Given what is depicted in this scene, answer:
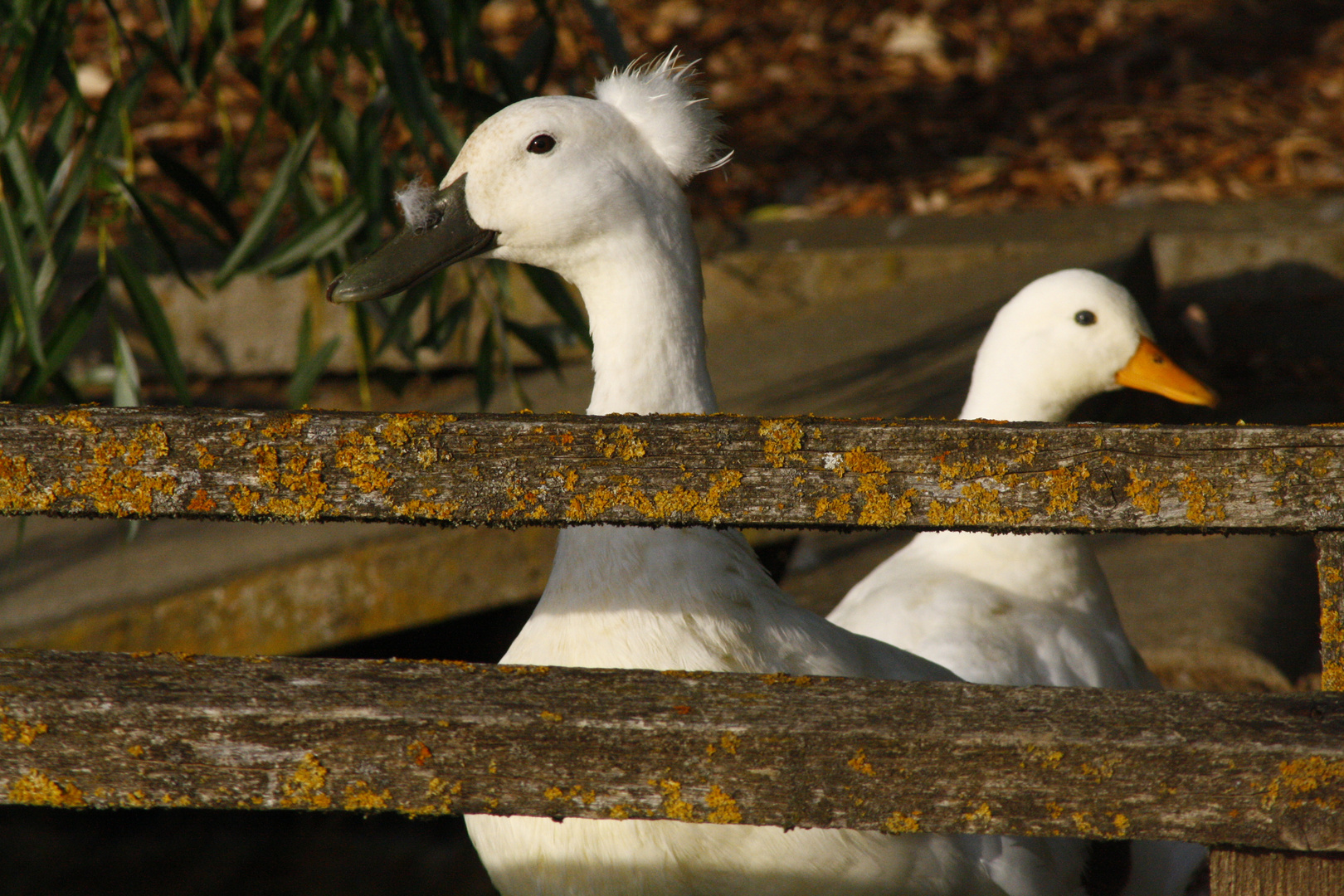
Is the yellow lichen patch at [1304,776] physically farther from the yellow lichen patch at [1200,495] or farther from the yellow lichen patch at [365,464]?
the yellow lichen patch at [365,464]

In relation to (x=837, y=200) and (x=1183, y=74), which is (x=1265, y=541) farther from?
(x=1183, y=74)

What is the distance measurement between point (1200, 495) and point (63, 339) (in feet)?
6.88

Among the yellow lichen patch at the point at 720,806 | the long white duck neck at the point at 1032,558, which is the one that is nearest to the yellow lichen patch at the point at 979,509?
the yellow lichen patch at the point at 720,806

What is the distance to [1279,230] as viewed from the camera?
516cm

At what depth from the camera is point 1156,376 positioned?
10.4ft

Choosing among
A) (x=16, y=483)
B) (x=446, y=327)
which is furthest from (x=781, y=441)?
(x=446, y=327)

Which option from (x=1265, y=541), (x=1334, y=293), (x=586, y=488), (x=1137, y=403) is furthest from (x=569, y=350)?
(x=586, y=488)

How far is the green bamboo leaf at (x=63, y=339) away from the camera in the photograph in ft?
7.76

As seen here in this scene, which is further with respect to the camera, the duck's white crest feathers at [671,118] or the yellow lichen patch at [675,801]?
the duck's white crest feathers at [671,118]

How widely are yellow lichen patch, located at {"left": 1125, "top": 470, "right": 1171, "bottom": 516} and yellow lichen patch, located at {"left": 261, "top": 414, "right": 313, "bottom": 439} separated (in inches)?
32.1

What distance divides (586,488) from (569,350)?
420 cm

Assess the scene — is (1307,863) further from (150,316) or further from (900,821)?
(150,316)

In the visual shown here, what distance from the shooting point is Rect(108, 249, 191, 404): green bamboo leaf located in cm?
255

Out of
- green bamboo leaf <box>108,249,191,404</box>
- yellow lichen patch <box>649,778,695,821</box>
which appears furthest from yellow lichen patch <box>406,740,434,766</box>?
green bamboo leaf <box>108,249,191,404</box>
